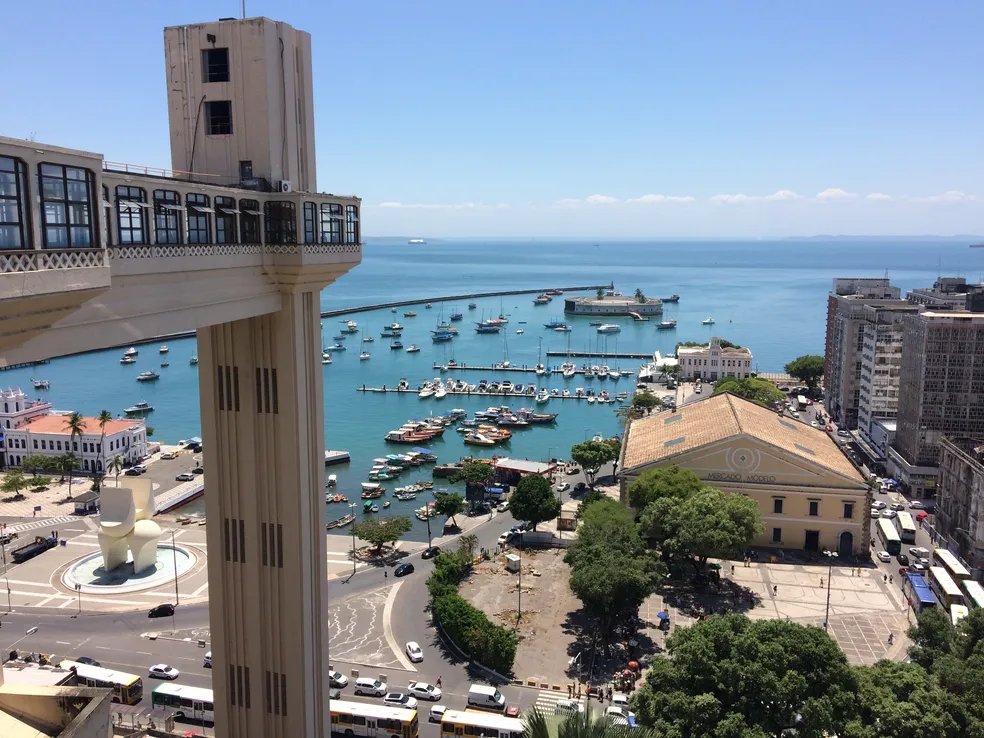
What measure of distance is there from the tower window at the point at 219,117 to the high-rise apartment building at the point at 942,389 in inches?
1826

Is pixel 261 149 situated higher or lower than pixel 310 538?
higher

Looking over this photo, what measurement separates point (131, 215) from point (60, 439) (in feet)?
178

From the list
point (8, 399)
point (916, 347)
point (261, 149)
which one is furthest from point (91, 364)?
point (261, 149)

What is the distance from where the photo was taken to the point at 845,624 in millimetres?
31875

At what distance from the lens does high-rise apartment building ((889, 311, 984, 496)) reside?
156 feet

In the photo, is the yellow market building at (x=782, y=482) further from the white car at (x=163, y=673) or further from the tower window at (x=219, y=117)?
the tower window at (x=219, y=117)

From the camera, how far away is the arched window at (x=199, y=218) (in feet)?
37.8

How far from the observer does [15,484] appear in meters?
49.8

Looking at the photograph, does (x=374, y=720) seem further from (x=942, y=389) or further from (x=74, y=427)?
(x=942, y=389)

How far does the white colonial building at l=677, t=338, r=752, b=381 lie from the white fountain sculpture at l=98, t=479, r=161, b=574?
6550 centimetres

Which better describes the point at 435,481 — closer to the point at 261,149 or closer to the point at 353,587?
the point at 353,587

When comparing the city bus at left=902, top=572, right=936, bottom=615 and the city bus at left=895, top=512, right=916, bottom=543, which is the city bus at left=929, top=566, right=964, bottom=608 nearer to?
the city bus at left=902, top=572, right=936, bottom=615

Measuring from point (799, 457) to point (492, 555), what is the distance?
1653 cm

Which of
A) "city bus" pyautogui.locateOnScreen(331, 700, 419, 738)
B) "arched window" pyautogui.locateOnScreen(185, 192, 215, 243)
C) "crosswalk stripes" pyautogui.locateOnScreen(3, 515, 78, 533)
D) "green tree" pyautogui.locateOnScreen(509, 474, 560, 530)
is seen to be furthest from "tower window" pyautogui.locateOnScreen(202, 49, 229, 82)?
"crosswalk stripes" pyautogui.locateOnScreen(3, 515, 78, 533)
